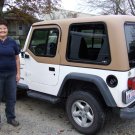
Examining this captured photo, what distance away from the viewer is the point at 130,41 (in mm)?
4367

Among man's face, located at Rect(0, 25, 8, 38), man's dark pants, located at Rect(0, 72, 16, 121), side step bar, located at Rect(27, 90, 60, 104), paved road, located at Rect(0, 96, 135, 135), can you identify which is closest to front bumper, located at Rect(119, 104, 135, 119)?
paved road, located at Rect(0, 96, 135, 135)

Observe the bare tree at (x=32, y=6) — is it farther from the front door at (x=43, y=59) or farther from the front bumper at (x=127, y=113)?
the front bumper at (x=127, y=113)

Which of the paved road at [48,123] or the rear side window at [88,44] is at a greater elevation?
the rear side window at [88,44]

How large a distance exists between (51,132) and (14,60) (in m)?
1.38

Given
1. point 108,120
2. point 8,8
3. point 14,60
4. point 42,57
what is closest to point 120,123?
point 108,120

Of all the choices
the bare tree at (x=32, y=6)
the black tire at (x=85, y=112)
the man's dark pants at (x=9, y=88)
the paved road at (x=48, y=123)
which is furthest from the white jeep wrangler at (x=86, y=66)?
the bare tree at (x=32, y=6)

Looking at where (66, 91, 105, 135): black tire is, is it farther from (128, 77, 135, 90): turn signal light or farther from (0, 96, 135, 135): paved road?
(128, 77, 135, 90): turn signal light

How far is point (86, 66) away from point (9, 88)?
4.62 ft

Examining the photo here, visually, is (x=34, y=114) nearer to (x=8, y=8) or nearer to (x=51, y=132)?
(x=51, y=132)

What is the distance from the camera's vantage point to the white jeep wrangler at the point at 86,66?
13.8ft

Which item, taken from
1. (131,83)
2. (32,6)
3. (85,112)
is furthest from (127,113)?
(32,6)

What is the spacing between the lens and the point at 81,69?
4.61 m

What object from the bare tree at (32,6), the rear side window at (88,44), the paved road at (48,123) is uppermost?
the bare tree at (32,6)

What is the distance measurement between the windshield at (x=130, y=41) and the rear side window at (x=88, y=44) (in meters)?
0.32
